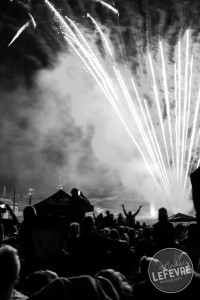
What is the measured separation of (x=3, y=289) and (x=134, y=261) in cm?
462

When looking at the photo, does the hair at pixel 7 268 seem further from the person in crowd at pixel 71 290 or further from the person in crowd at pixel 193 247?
the person in crowd at pixel 193 247

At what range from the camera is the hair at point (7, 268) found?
7.09ft

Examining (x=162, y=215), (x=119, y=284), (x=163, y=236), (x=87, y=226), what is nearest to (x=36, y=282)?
(x=119, y=284)

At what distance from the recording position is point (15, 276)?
2229 millimetres

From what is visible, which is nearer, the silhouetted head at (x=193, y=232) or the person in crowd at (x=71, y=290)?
the person in crowd at (x=71, y=290)

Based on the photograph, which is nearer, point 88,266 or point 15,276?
point 15,276

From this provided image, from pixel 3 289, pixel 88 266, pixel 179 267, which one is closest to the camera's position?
pixel 3 289

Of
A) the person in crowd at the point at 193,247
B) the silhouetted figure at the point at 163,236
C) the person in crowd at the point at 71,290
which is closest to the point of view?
the person in crowd at the point at 71,290

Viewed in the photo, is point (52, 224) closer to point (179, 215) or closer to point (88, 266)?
point (88, 266)

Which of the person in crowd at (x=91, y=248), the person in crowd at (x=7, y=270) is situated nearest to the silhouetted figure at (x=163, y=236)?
the person in crowd at (x=91, y=248)

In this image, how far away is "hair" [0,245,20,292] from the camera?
2.16 m

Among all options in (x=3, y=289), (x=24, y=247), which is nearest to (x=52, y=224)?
(x=24, y=247)

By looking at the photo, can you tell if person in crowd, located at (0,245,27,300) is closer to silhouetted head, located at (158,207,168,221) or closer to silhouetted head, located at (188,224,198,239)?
silhouetted head, located at (158,207,168,221)

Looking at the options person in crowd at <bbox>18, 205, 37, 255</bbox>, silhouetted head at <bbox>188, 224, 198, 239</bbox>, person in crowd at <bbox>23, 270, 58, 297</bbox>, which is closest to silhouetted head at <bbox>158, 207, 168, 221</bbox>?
silhouetted head at <bbox>188, 224, 198, 239</bbox>
